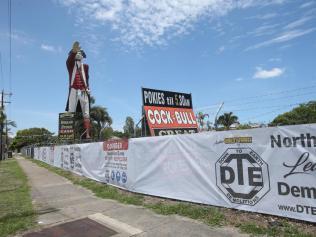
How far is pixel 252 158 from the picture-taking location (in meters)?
6.06

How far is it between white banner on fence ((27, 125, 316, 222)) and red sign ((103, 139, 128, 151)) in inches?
14.6

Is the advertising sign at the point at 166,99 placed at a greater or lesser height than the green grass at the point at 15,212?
greater

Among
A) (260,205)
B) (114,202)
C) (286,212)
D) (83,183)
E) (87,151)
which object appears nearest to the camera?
(286,212)

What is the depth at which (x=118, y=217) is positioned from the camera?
688 cm

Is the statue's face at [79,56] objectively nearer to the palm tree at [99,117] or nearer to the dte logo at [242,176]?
the palm tree at [99,117]

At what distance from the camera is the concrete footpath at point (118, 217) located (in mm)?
5605

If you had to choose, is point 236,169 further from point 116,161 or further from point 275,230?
point 116,161

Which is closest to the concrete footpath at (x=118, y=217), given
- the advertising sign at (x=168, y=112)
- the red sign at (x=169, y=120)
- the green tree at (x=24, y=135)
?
the red sign at (x=169, y=120)

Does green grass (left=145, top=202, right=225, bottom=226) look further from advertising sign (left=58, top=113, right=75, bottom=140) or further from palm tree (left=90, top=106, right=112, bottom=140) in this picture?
palm tree (left=90, top=106, right=112, bottom=140)

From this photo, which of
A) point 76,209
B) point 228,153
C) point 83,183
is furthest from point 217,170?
point 83,183

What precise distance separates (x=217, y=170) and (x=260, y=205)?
47.3 inches

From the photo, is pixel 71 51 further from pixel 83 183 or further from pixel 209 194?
pixel 209 194

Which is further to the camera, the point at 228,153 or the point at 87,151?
the point at 87,151

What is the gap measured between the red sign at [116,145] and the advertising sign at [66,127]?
18908mm
